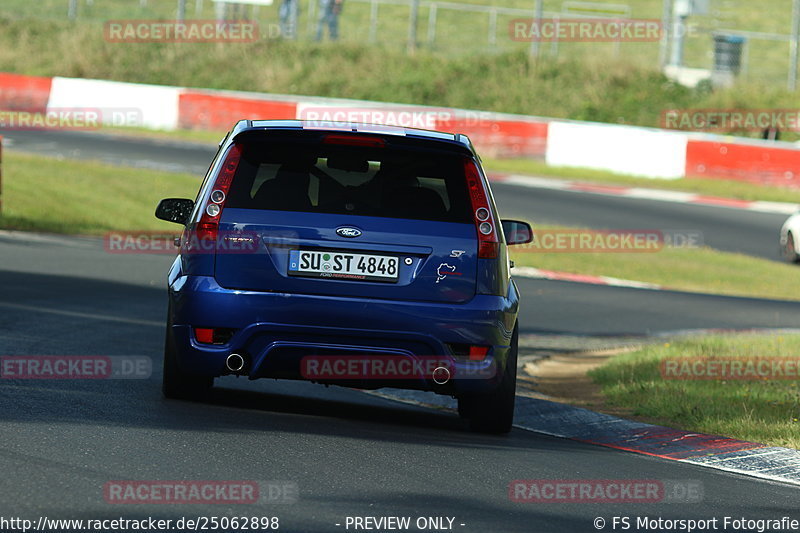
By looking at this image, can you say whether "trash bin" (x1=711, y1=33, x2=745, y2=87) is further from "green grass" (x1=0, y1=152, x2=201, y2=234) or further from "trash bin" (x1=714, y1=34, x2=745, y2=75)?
"green grass" (x1=0, y1=152, x2=201, y2=234)

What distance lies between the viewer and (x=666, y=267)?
22.8m

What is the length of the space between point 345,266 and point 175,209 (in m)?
1.69

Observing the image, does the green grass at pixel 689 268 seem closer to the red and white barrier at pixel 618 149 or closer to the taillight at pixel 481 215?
the red and white barrier at pixel 618 149

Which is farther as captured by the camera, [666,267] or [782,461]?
[666,267]

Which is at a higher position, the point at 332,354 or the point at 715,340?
the point at 332,354

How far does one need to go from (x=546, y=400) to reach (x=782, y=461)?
237 centimetres

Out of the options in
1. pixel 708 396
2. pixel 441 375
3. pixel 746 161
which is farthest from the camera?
pixel 746 161

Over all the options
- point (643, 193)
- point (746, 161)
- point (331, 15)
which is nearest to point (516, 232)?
point (643, 193)

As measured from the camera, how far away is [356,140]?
7.93 metres

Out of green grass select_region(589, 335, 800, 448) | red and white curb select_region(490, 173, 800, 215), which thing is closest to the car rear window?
green grass select_region(589, 335, 800, 448)

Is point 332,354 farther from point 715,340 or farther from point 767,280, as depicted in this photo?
point 767,280

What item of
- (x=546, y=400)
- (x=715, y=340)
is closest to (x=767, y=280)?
(x=715, y=340)

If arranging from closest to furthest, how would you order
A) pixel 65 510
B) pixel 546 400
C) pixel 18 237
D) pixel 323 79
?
pixel 65 510
pixel 546 400
pixel 18 237
pixel 323 79

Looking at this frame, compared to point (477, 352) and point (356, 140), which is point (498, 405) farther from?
point (356, 140)
